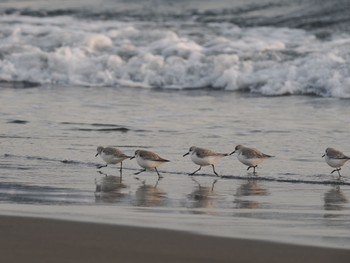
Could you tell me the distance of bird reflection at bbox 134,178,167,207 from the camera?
30.0ft

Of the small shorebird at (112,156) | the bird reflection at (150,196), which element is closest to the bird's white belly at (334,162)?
the bird reflection at (150,196)

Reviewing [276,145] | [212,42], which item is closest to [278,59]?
[212,42]

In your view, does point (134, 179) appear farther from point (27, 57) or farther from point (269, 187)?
point (27, 57)

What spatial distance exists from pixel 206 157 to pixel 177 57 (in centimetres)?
917

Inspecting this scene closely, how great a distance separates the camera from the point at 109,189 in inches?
394

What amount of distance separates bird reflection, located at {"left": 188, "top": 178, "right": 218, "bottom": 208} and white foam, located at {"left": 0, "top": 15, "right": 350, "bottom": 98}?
7.12 metres

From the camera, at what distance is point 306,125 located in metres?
13.9

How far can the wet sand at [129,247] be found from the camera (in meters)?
6.82

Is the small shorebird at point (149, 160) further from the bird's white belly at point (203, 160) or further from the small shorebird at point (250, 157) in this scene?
the small shorebird at point (250, 157)

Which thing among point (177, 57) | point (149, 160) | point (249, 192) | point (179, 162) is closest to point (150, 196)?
point (249, 192)

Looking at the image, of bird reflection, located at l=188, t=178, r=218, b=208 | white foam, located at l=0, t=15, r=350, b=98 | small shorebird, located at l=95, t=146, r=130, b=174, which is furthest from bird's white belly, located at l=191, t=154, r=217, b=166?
white foam, located at l=0, t=15, r=350, b=98

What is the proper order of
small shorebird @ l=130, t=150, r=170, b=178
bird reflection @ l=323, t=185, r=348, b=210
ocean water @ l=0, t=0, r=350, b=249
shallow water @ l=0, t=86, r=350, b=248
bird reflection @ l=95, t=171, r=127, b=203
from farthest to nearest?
small shorebird @ l=130, t=150, r=170, b=178 → bird reflection @ l=95, t=171, r=127, b=203 → bird reflection @ l=323, t=185, r=348, b=210 → ocean water @ l=0, t=0, r=350, b=249 → shallow water @ l=0, t=86, r=350, b=248

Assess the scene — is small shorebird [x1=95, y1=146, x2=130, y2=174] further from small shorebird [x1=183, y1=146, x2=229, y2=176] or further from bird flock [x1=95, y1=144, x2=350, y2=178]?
small shorebird [x1=183, y1=146, x2=229, y2=176]

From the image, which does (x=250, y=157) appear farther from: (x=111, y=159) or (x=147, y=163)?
(x=111, y=159)
